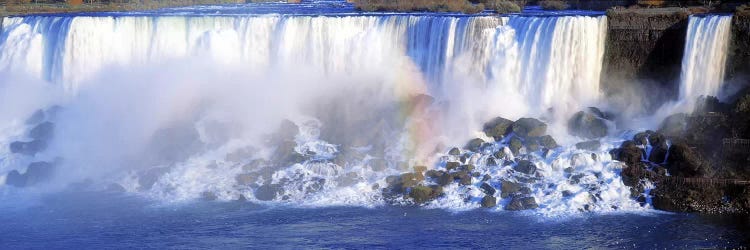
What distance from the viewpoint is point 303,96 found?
89.0 feet

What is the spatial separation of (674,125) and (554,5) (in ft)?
39.0

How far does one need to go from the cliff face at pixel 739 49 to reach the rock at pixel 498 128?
5409 mm

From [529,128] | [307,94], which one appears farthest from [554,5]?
[529,128]

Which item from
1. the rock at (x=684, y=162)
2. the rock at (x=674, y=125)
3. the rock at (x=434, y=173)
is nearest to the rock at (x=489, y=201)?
→ the rock at (x=434, y=173)

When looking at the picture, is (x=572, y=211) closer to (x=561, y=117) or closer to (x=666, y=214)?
(x=666, y=214)

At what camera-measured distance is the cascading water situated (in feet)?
73.9

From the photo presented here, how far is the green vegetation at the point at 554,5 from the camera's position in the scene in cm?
3319

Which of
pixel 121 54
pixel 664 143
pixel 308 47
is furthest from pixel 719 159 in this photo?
pixel 121 54

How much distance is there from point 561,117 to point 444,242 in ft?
24.1

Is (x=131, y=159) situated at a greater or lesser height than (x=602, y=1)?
lesser

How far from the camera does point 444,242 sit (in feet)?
60.0

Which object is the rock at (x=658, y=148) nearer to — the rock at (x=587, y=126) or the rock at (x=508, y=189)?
the rock at (x=587, y=126)

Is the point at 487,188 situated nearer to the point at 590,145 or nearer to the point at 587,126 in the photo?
the point at 590,145

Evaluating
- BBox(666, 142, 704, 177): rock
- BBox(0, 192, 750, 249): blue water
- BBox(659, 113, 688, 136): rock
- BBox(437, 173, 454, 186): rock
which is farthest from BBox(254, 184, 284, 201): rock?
BBox(659, 113, 688, 136): rock
